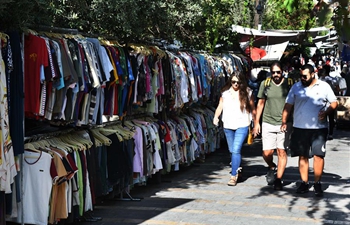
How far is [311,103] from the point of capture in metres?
9.07

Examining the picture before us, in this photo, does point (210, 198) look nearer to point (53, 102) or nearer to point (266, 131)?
point (266, 131)

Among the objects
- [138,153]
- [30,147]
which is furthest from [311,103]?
[30,147]

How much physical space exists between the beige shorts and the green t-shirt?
9 cm

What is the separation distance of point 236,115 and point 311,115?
5.02 feet

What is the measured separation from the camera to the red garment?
659cm

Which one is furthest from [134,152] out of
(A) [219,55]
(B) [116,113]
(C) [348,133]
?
(C) [348,133]

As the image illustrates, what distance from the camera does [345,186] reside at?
33.2 feet

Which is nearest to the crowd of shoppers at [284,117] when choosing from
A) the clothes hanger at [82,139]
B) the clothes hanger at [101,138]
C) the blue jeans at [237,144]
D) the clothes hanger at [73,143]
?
the blue jeans at [237,144]

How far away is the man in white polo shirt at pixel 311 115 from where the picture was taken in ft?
29.8

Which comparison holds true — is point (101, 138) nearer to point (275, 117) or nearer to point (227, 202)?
point (227, 202)

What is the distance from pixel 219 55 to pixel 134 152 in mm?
7225

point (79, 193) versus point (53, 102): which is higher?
point (53, 102)

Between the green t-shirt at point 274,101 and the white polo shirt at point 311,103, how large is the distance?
0.62 meters

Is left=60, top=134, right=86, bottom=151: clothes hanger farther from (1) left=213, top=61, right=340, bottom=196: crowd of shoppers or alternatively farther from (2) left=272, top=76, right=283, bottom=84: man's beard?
(2) left=272, top=76, right=283, bottom=84: man's beard
